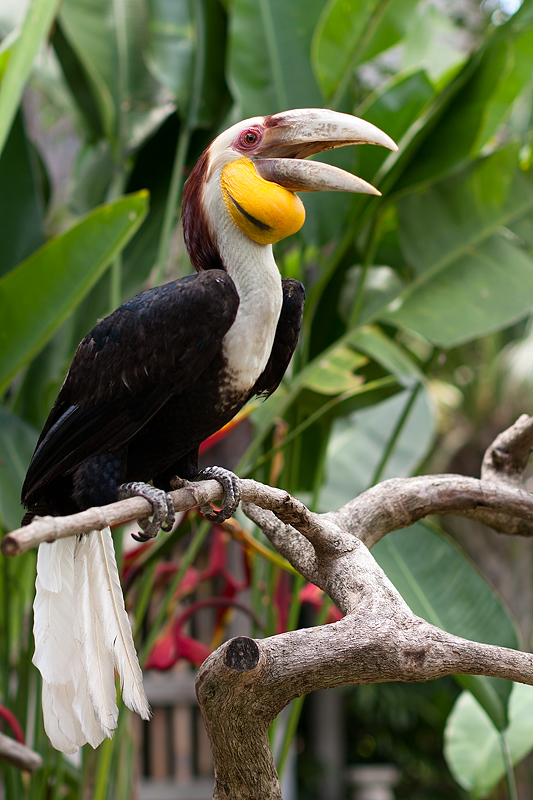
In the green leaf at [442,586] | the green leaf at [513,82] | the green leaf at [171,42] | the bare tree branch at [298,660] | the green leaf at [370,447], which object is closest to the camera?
the bare tree branch at [298,660]

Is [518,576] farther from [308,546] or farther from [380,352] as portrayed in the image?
[308,546]

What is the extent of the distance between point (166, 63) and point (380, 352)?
0.86 meters

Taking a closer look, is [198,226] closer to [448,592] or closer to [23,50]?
[23,50]

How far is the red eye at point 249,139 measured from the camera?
95 cm

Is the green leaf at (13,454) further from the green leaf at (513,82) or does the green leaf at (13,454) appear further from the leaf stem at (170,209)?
the green leaf at (513,82)

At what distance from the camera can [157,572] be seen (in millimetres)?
1853

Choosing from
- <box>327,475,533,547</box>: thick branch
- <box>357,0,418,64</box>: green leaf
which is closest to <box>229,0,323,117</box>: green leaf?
<box>357,0,418,64</box>: green leaf

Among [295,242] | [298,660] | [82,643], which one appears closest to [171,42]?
[295,242]

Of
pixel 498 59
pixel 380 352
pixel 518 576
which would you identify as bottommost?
pixel 518 576

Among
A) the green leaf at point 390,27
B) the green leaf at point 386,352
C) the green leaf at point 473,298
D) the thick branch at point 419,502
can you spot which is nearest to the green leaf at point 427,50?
the green leaf at point 390,27

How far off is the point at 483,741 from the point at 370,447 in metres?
0.74

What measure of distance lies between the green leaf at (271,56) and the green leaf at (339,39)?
44 mm

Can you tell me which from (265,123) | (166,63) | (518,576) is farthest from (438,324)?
(518,576)

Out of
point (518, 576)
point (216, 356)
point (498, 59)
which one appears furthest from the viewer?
point (518, 576)
